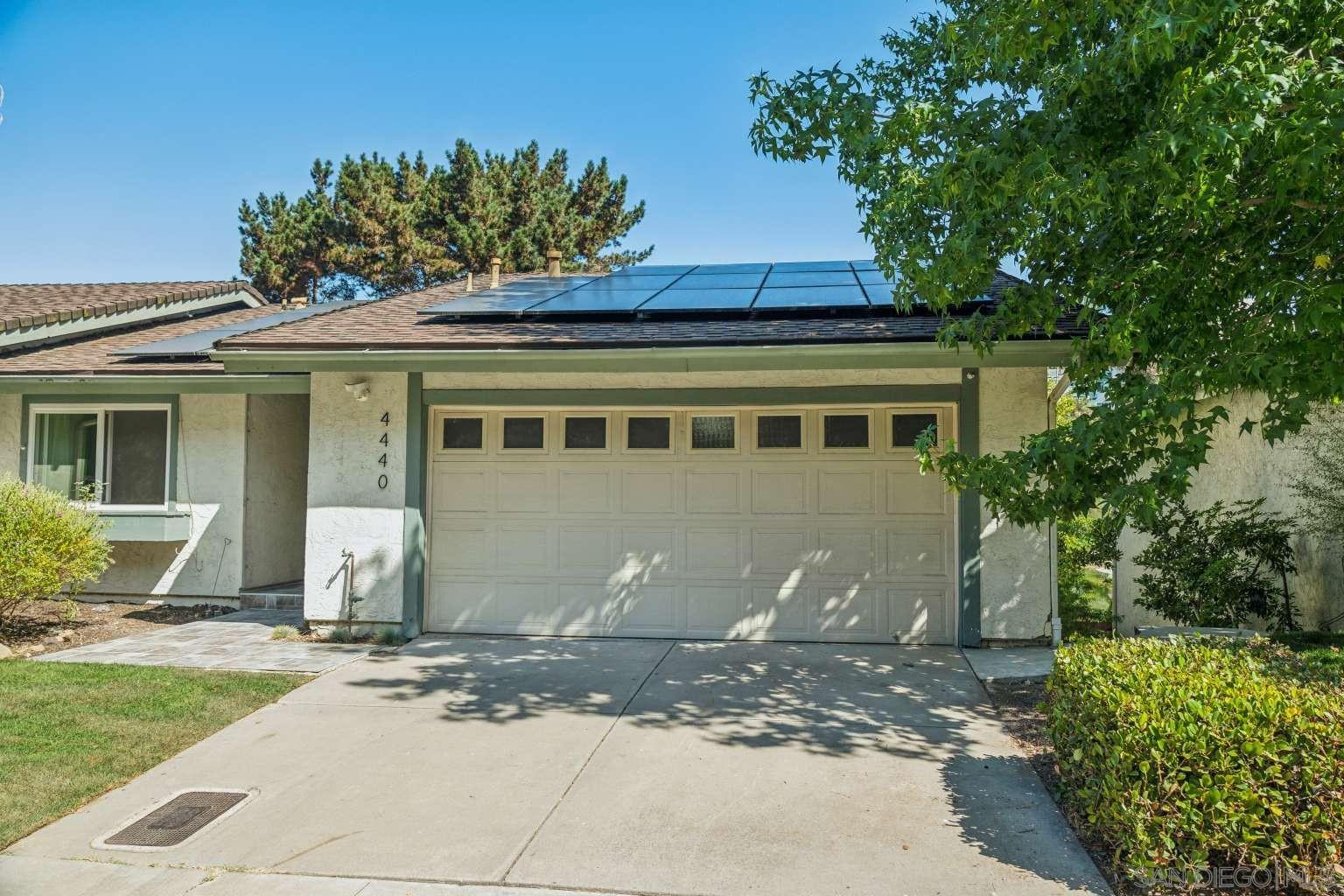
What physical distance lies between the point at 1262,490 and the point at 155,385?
40.7 feet

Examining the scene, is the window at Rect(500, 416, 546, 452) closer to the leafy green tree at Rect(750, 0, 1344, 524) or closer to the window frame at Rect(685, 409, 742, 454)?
the window frame at Rect(685, 409, 742, 454)

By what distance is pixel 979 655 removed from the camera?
7.55 m

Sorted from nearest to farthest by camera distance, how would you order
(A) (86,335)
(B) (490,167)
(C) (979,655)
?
(C) (979,655), (A) (86,335), (B) (490,167)

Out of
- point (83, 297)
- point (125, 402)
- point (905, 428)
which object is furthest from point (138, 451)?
point (905, 428)

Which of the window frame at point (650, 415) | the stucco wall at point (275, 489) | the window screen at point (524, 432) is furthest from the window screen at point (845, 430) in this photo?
the stucco wall at point (275, 489)

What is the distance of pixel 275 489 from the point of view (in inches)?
434

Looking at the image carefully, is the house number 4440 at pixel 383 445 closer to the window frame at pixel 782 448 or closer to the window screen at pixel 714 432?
the window screen at pixel 714 432

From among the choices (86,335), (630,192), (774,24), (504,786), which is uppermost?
(630,192)

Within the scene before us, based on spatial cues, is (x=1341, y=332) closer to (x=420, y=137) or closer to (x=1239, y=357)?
(x=1239, y=357)

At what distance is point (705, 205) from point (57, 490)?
11.5 meters

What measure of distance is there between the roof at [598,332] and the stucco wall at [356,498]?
1.80 ft

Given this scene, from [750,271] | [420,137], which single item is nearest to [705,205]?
[750,271]

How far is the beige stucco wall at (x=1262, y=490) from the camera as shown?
25.8 feet

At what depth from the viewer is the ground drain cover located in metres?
4.09
